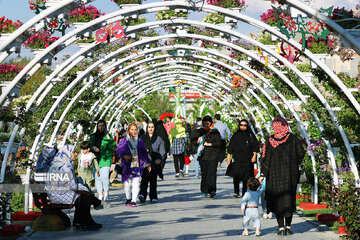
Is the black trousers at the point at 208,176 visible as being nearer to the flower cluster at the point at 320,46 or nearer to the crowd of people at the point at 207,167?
the crowd of people at the point at 207,167

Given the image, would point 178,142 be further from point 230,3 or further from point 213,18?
point 230,3

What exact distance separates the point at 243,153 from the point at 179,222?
3722mm

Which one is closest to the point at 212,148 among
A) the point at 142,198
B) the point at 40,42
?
the point at 142,198

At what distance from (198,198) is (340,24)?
289 inches

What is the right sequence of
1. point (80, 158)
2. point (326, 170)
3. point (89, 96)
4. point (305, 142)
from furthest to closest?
point (89, 96), point (305, 142), point (80, 158), point (326, 170)

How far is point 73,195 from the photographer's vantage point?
994 cm

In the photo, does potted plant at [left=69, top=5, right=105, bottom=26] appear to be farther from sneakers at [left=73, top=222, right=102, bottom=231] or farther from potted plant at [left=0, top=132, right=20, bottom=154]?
sneakers at [left=73, top=222, right=102, bottom=231]

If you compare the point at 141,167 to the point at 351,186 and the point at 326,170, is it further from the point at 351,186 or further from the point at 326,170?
the point at 351,186

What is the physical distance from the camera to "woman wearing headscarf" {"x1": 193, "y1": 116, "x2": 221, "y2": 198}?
14.8 m

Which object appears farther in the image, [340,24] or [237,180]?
[237,180]

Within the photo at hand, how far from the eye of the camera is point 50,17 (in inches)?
354

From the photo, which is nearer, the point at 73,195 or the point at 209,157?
the point at 73,195

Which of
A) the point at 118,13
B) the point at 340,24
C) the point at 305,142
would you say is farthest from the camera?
the point at 305,142

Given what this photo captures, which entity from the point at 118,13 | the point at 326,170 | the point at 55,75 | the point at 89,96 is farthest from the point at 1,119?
the point at 89,96
